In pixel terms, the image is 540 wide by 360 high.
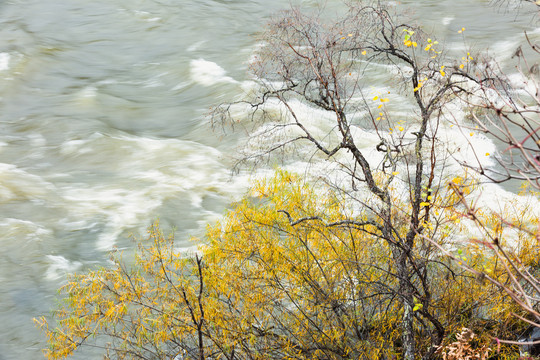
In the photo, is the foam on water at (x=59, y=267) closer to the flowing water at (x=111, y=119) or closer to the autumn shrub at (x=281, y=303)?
the flowing water at (x=111, y=119)

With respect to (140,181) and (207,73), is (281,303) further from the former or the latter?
(207,73)

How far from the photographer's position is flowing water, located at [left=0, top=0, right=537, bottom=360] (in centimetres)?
1162

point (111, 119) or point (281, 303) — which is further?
point (111, 119)

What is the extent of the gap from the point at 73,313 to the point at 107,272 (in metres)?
0.69

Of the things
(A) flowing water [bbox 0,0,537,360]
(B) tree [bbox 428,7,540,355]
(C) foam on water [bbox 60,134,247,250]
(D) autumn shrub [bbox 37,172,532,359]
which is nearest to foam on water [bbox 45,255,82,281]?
(A) flowing water [bbox 0,0,537,360]

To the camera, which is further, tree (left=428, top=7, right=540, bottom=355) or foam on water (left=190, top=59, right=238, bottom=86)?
foam on water (left=190, top=59, right=238, bottom=86)

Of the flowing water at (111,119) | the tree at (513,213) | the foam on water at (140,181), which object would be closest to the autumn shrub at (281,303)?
the tree at (513,213)

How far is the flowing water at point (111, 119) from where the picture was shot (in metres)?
11.6

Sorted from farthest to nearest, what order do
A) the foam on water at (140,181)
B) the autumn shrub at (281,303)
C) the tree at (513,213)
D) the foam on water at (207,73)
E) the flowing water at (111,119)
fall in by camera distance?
1. the foam on water at (207,73)
2. the foam on water at (140,181)
3. the flowing water at (111,119)
4. the autumn shrub at (281,303)
5. the tree at (513,213)

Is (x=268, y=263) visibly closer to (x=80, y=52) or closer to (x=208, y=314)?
(x=208, y=314)

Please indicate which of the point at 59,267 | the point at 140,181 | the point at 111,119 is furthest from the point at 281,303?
the point at 111,119

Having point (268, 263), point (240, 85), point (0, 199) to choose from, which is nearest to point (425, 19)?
point (240, 85)

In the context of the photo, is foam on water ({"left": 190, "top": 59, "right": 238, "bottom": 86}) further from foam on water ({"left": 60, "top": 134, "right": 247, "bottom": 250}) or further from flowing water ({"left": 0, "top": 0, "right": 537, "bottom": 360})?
foam on water ({"left": 60, "top": 134, "right": 247, "bottom": 250})

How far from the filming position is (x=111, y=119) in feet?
56.6
